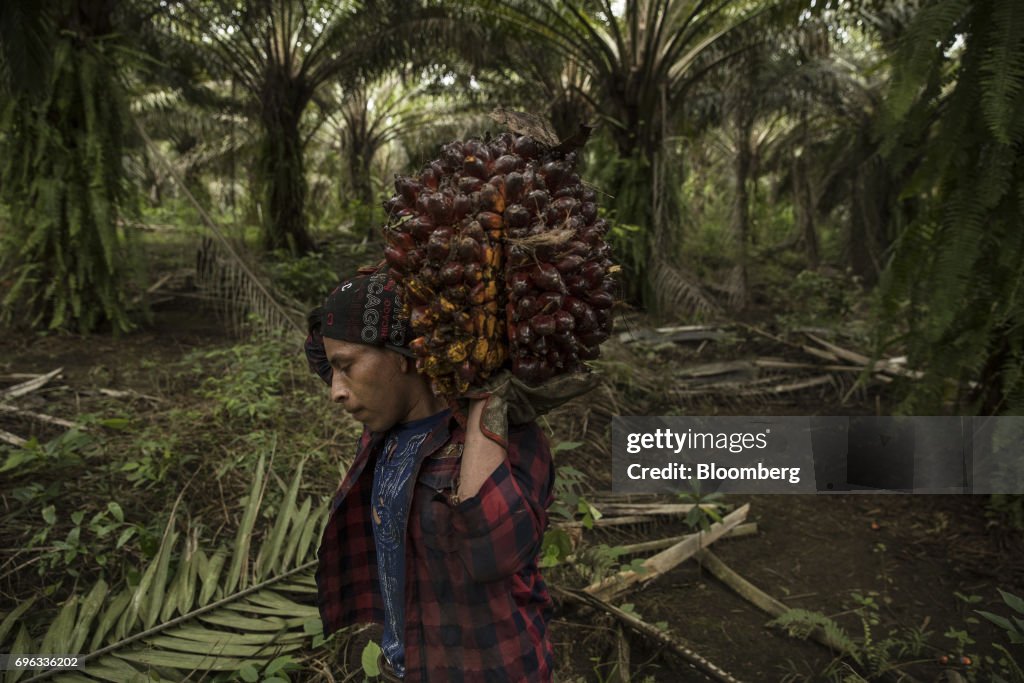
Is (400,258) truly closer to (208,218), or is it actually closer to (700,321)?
(208,218)

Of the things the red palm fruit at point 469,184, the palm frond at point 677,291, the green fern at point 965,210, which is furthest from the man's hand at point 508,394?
the palm frond at point 677,291

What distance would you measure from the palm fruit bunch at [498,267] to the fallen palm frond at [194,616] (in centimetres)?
148

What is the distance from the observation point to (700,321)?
23.3 feet

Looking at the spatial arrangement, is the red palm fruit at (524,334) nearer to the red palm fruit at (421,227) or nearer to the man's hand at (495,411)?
the man's hand at (495,411)

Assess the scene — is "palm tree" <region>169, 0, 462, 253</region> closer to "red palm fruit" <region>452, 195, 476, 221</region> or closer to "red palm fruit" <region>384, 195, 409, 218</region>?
"red palm fruit" <region>384, 195, 409, 218</region>

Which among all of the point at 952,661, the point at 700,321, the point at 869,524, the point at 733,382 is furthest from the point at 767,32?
the point at 952,661

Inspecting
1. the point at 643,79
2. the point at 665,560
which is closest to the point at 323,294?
the point at 643,79

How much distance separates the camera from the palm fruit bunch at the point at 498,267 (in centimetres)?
118

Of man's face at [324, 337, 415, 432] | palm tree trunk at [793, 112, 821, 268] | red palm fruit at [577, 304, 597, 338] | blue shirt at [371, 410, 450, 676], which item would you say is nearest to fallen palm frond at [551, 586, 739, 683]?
blue shirt at [371, 410, 450, 676]

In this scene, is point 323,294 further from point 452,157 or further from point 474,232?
point 474,232

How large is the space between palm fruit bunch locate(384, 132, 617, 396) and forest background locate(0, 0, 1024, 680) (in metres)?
0.20

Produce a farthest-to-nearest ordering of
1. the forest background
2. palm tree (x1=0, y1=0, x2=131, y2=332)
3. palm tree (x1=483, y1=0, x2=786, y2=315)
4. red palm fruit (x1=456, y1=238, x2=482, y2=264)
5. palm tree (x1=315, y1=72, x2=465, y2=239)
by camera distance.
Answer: palm tree (x1=315, y1=72, x2=465, y2=239) → palm tree (x1=483, y1=0, x2=786, y2=315) → palm tree (x1=0, y1=0, x2=131, y2=332) → the forest background → red palm fruit (x1=456, y1=238, x2=482, y2=264)

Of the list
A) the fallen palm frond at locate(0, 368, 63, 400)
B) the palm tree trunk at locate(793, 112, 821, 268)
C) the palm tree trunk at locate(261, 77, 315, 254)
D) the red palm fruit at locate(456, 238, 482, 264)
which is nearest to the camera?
the red palm fruit at locate(456, 238, 482, 264)

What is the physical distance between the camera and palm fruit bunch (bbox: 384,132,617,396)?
1.18 metres
